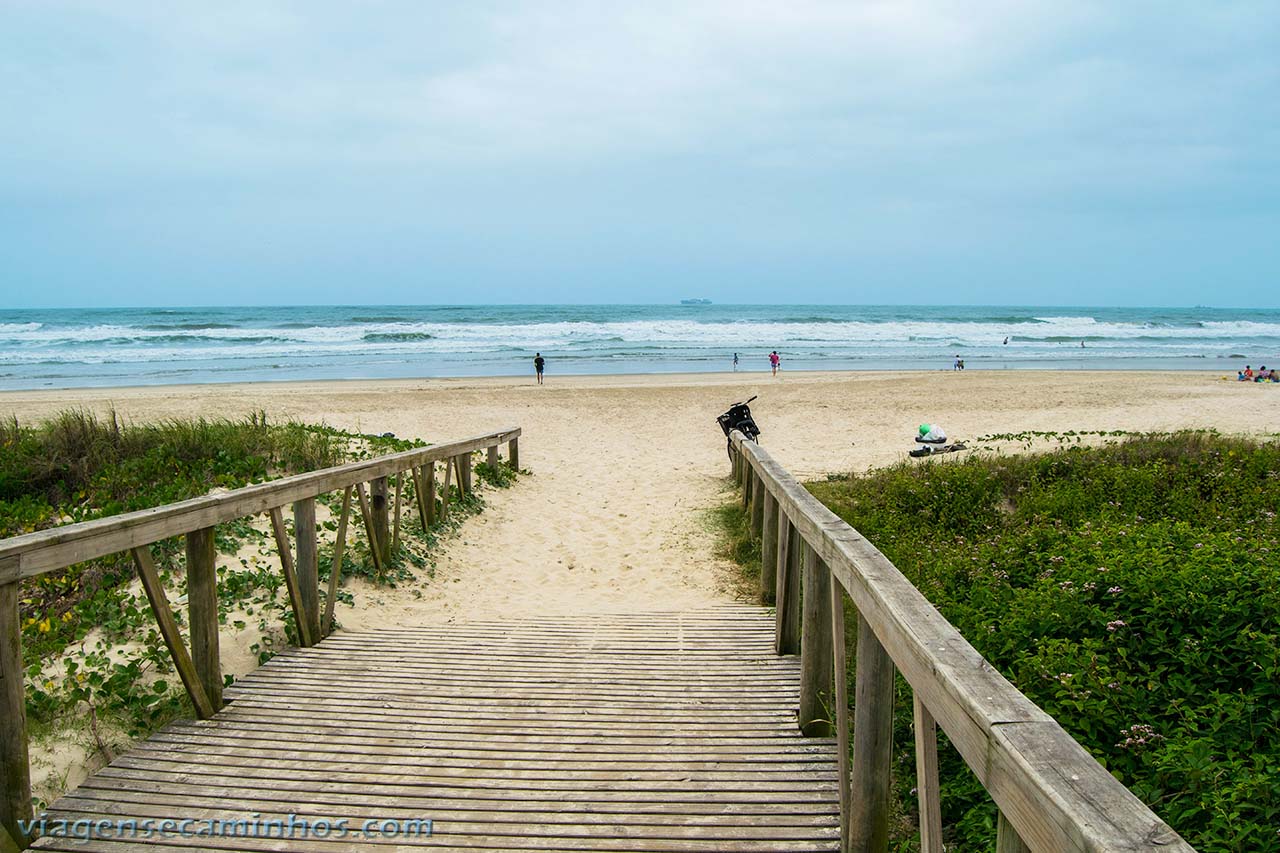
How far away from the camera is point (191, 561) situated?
13.1ft

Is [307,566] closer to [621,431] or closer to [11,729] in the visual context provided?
[11,729]

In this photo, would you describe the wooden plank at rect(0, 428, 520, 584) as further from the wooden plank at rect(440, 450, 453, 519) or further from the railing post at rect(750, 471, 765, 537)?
the railing post at rect(750, 471, 765, 537)

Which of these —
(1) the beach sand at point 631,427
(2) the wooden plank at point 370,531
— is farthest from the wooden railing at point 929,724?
(2) the wooden plank at point 370,531

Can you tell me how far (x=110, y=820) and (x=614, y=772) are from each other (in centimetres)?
183

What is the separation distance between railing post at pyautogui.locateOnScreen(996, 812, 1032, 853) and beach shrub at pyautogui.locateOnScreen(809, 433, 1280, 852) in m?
1.28

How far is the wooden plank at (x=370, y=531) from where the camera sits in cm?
622

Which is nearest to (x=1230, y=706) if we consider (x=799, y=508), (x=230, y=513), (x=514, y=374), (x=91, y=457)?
(x=799, y=508)

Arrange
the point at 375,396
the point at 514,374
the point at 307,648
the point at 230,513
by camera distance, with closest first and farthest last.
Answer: the point at 230,513, the point at 307,648, the point at 375,396, the point at 514,374

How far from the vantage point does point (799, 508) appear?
3906mm

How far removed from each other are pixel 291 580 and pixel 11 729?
74.1 inches

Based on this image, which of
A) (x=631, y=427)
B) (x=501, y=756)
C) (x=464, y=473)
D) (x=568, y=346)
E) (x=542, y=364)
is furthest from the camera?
(x=568, y=346)

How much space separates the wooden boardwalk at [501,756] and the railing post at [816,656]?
9cm

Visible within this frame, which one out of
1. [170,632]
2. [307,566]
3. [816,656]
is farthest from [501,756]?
[307,566]

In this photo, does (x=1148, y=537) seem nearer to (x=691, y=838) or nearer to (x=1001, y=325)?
(x=691, y=838)
